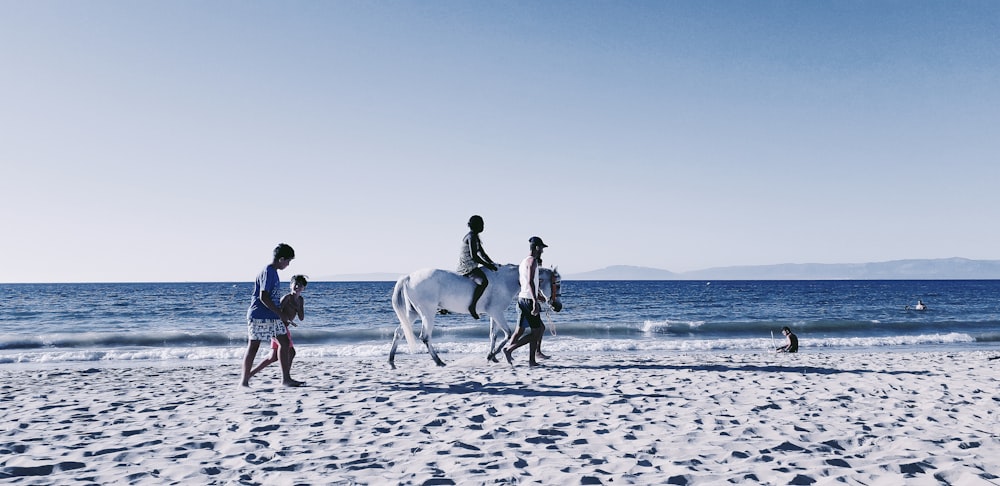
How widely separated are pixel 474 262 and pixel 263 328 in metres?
3.39

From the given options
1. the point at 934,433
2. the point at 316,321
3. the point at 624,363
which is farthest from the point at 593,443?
the point at 316,321

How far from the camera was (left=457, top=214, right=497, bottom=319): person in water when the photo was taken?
31.2 ft

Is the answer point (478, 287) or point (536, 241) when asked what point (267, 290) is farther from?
point (536, 241)

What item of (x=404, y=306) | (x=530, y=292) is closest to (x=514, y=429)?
(x=530, y=292)

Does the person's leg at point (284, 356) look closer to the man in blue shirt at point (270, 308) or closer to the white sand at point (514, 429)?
the man in blue shirt at point (270, 308)

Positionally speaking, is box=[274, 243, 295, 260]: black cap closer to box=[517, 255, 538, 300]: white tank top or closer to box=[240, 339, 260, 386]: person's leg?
box=[240, 339, 260, 386]: person's leg

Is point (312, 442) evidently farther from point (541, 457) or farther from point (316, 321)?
point (316, 321)

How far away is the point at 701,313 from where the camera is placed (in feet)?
129

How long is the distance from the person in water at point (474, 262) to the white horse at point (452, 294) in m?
0.09

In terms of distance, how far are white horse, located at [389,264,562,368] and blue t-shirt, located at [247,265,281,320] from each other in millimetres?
2248

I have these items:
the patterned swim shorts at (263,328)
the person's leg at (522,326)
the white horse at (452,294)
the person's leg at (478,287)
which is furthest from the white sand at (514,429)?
the person's leg at (478,287)

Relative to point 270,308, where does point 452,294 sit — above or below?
above

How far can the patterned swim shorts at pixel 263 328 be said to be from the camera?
24.9ft

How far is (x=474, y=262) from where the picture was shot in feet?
31.4
